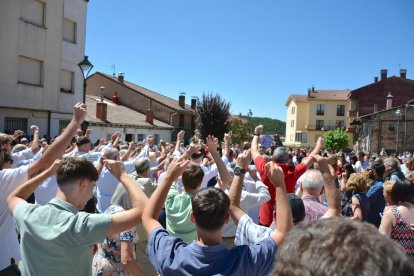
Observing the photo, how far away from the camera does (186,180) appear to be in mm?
4316

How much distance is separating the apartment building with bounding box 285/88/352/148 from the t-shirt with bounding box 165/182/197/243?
72939mm

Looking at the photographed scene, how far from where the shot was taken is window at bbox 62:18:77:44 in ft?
78.1

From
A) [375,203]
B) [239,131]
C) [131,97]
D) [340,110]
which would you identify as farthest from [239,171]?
[340,110]

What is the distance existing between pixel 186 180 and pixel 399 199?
215cm

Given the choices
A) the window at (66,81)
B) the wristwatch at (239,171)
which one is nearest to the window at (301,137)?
the window at (66,81)

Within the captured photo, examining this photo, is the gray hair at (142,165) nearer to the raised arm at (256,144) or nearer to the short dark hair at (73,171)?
the raised arm at (256,144)

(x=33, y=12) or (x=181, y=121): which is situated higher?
(x=33, y=12)

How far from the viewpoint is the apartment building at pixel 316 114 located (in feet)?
246

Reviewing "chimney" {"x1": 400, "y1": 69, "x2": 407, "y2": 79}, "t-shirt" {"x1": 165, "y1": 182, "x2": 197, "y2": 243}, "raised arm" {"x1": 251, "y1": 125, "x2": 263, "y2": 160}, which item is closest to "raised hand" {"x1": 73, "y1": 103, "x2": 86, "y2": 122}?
"t-shirt" {"x1": 165, "y1": 182, "x2": 197, "y2": 243}

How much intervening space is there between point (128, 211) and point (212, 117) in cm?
4487

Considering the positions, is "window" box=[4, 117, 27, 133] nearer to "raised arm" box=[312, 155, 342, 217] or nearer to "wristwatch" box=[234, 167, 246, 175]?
"wristwatch" box=[234, 167, 246, 175]

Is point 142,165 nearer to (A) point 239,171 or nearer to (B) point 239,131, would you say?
(A) point 239,171

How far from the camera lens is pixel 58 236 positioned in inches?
96.0

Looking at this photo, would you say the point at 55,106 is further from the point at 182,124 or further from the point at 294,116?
the point at 294,116
